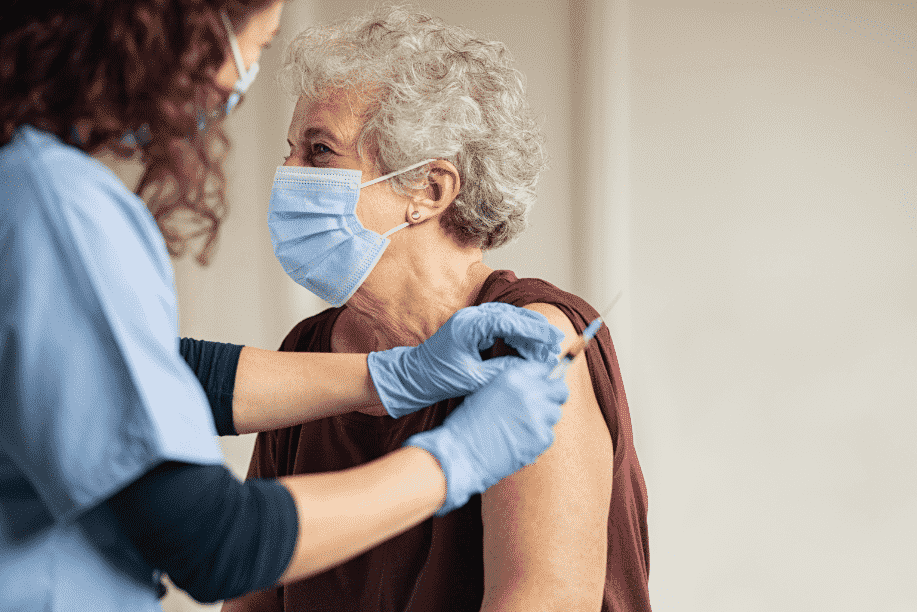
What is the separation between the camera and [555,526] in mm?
1149

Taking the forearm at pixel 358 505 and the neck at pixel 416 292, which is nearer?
the forearm at pixel 358 505

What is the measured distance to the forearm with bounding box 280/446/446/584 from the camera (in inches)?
30.2

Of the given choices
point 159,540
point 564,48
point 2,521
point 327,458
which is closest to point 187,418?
point 159,540

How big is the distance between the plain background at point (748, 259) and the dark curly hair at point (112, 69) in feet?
5.33

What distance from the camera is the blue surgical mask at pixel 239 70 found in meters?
0.84

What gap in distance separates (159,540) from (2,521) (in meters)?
0.19

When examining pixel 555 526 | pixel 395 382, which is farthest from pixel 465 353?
pixel 555 526

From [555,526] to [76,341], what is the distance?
74 centimetres

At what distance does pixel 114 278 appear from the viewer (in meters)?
0.69

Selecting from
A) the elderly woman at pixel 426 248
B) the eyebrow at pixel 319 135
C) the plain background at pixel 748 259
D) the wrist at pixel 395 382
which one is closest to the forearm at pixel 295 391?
the wrist at pixel 395 382

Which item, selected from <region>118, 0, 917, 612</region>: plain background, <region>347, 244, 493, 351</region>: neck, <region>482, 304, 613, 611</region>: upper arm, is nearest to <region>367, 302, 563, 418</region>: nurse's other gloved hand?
<region>482, 304, 613, 611</region>: upper arm

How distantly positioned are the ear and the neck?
8 centimetres

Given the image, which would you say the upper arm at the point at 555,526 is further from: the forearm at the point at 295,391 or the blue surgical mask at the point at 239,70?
the blue surgical mask at the point at 239,70

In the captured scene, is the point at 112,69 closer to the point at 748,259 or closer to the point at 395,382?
the point at 395,382
